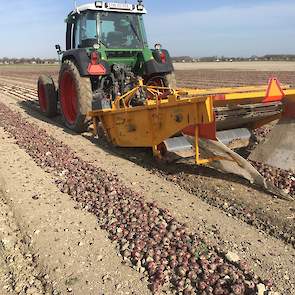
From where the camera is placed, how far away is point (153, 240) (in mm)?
3521

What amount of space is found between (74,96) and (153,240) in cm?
457

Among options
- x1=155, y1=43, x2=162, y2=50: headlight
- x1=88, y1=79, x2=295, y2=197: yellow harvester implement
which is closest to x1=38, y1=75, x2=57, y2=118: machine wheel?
x1=155, y1=43, x2=162, y2=50: headlight

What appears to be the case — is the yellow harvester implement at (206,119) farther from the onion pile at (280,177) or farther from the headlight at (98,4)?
the headlight at (98,4)

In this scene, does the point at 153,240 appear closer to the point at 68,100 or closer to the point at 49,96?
the point at 68,100

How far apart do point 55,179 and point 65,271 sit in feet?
7.10

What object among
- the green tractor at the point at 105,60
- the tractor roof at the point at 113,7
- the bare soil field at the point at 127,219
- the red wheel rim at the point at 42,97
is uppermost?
the tractor roof at the point at 113,7

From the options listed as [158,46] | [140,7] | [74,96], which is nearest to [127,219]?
[74,96]

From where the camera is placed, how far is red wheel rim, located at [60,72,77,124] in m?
7.84

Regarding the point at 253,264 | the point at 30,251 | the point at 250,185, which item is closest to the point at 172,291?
the point at 253,264

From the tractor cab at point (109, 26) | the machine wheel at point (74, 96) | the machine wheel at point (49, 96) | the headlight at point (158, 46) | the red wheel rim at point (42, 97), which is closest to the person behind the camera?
the machine wheel at point (74, 96)

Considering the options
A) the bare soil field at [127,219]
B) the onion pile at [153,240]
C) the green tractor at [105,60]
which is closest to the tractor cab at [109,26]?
the green tractor at [105,60]

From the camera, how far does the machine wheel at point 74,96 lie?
7.04m

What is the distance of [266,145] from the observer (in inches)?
206

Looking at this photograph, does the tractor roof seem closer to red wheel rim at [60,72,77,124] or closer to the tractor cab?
the tractor cab
